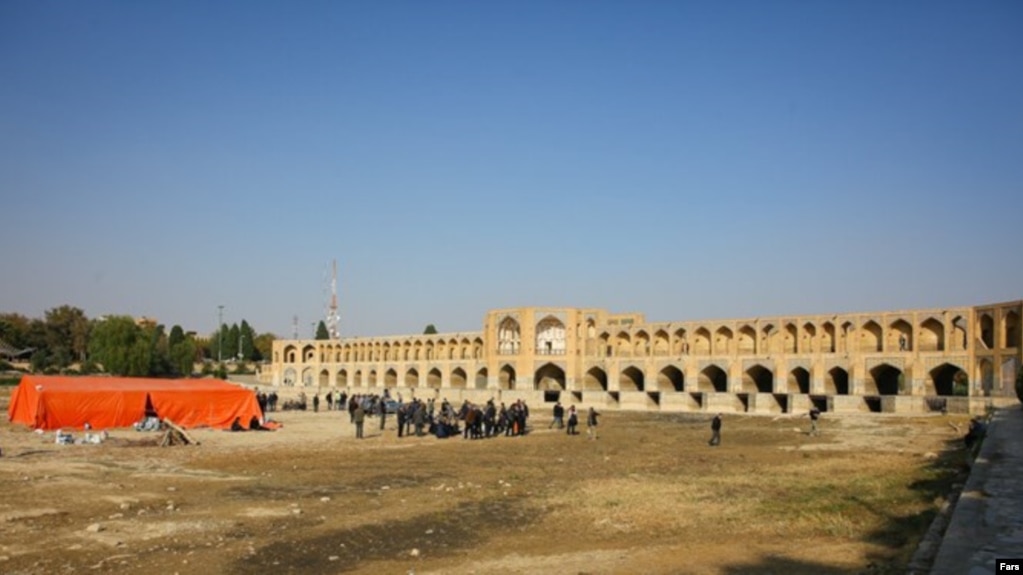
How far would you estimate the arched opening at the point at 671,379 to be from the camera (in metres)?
47.8

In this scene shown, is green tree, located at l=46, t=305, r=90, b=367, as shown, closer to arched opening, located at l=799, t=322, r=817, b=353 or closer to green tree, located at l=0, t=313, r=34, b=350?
green tree, located at l=0, t=313, r=34, b=350

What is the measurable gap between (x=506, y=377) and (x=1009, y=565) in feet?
165

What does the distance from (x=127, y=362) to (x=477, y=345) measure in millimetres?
26911

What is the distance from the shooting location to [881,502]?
1258 cm

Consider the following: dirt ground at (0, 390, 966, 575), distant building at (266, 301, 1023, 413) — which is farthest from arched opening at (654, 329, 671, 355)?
dirt ground at (0, 390, 966, 575)

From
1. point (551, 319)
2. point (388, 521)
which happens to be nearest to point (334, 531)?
point (388, 521)

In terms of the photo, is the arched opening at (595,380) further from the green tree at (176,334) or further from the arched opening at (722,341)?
the green tree at (176,334)

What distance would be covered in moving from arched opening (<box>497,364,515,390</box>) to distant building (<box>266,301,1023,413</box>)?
9 centimetres

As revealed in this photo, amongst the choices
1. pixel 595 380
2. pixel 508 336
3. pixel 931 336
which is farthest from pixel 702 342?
pixel 508 336

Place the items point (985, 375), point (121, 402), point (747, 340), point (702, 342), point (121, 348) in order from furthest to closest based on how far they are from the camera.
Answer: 1. point (121, 348)
2. point (702, 342)
3. point (747, 340)
4. point (985, 375)
5. point (121, 402)

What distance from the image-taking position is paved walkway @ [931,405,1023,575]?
6.69 m

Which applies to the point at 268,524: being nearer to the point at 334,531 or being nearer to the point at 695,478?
the point at 334,531

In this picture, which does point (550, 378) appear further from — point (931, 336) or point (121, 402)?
point (121, 402)

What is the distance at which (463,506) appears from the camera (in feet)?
43.5
